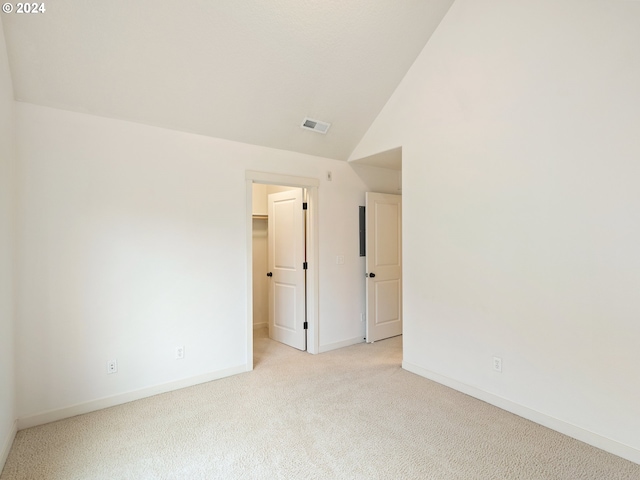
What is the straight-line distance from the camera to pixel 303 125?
3613mm

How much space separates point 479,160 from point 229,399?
301 centimetres

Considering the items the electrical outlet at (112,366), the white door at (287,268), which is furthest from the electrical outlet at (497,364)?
the electrical outlet at (112,366)

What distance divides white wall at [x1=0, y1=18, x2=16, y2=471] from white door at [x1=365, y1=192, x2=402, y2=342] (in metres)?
3.49

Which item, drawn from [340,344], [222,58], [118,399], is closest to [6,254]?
[118,399]

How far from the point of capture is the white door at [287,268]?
167 inches

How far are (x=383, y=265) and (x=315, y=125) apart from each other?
207 centimetres

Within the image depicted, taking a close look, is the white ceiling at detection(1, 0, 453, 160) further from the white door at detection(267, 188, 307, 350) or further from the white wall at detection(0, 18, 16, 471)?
Result: the white door at detection(267, 188, 307, 350)

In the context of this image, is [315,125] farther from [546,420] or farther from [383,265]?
[546,420]

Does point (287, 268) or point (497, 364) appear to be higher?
point (287, 268)

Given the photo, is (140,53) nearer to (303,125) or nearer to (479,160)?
(303,125)

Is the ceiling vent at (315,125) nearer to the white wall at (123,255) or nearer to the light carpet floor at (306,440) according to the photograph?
the white wall at (123,255)

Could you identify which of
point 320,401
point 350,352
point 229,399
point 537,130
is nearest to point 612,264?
point 537,130

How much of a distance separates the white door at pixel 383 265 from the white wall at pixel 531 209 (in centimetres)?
94

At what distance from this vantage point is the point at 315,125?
3.68 meters
